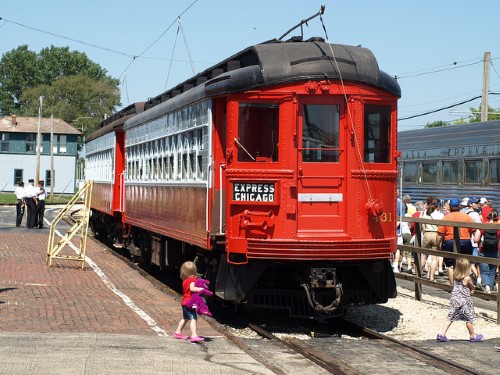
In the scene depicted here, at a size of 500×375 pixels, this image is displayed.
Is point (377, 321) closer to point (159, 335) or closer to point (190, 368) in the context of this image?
point (159, 335)

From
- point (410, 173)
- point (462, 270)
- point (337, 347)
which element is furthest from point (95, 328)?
point (410, 173)

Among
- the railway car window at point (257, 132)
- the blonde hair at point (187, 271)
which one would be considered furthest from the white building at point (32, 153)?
the blonde hair at point (187, 271)

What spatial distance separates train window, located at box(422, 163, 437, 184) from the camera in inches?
1061

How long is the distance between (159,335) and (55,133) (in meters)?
84.6

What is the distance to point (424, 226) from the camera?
Answer: 1817cm

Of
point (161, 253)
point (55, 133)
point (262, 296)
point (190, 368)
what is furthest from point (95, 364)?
point (55, 133)

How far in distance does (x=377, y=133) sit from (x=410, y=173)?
17267 millimetres

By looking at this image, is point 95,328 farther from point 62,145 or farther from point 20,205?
point 62,145

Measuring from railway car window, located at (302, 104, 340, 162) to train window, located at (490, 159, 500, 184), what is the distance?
12815 mm

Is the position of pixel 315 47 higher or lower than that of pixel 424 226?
higher

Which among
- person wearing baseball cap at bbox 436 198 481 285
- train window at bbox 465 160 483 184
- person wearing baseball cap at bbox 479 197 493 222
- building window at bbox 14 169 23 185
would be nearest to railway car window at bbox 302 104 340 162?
person wearing baseball cap at bbox 436 198 481 285

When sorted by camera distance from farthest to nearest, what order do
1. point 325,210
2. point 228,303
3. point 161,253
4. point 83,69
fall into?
point 83,69, point 161,253, point 228,303, point 325,210

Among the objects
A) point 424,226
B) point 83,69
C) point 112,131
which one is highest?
point 83,69

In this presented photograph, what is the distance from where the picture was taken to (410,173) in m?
28.7
